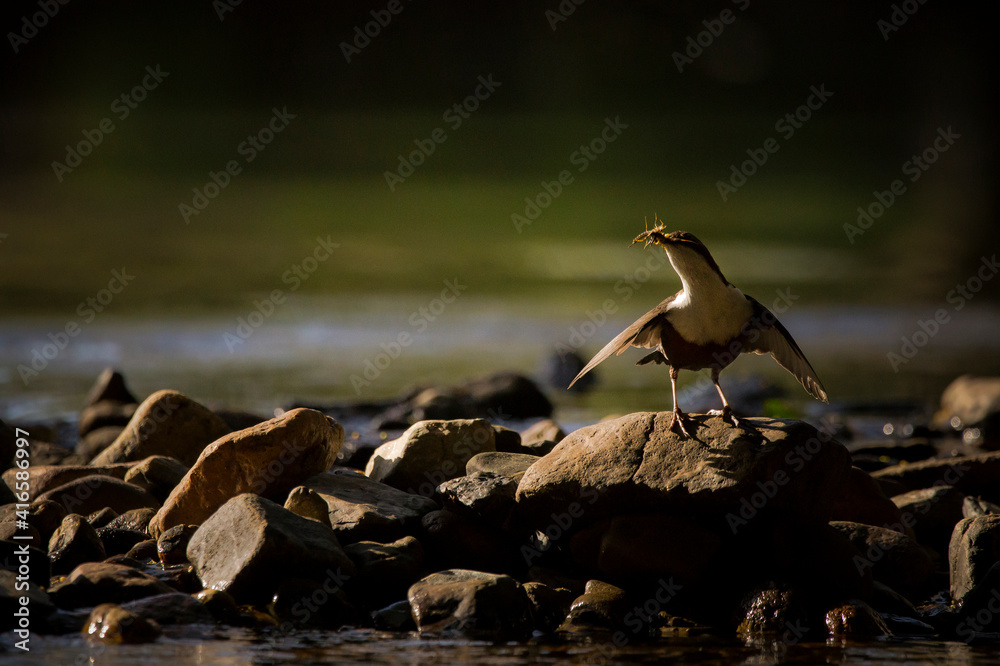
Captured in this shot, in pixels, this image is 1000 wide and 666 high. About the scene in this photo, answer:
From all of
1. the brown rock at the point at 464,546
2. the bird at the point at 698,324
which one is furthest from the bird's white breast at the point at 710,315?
the brown rock at the point at 464,546

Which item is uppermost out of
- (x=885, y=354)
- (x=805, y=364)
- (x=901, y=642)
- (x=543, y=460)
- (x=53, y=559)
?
(x=885, y=354)

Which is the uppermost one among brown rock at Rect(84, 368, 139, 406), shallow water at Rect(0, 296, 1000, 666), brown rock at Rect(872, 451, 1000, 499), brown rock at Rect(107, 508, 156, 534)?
shallow water at Rect(0, 296, 1000, 666)

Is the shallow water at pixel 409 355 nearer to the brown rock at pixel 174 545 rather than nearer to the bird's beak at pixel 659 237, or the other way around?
the brown rock at pixel 174 545

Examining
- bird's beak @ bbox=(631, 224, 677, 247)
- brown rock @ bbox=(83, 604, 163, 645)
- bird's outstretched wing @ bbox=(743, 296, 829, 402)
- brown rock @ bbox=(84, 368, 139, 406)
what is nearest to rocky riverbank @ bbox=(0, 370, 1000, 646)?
brown rock @ bbox=(83, 604, 163, 645)

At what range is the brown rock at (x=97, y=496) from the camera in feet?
24.0

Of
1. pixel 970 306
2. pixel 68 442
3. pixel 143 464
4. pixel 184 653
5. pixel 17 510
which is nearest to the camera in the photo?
pixel 184 653

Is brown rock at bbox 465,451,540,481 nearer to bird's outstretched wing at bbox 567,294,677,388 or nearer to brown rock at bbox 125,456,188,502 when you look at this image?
bird's outstretched wing at bbox 567,294,677,388

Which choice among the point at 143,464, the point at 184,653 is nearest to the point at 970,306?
the point at 143,464

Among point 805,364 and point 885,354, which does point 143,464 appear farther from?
point 885,354

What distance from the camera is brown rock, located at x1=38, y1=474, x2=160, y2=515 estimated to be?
24.0ft

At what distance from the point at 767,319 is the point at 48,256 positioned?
23196 millimetres

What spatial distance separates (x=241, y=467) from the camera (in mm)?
6906

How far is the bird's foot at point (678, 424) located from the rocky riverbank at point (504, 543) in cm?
5

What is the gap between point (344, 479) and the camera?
7.12m
